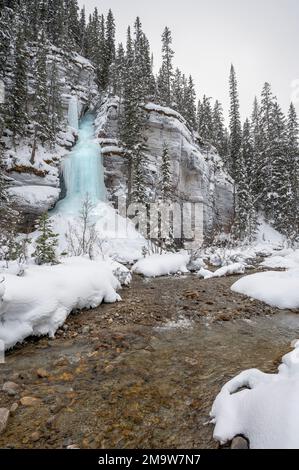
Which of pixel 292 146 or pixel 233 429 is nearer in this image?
pixel 233 429

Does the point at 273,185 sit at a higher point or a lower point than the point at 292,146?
lower

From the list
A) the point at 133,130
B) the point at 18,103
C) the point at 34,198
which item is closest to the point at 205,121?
the point at 133,130

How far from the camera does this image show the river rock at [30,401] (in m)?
3.70

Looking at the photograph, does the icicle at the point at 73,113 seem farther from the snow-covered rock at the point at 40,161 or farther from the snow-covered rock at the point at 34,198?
the snow-covered rock at the point at 34,198

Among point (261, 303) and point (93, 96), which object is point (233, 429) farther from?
point (93, 96)

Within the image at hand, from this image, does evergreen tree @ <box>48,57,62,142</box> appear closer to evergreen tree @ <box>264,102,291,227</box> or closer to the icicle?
the icicle

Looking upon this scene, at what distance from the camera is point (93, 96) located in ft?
138

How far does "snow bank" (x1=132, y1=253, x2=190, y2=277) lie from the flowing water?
10.8 metres

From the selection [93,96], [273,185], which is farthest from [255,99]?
[93,96]

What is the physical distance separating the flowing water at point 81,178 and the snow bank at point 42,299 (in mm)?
17986

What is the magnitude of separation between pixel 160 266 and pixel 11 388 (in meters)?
12.7

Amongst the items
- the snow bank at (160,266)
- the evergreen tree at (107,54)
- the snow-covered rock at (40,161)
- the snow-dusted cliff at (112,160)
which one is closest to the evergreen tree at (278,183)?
the snow-dusted cliff at (112,160)

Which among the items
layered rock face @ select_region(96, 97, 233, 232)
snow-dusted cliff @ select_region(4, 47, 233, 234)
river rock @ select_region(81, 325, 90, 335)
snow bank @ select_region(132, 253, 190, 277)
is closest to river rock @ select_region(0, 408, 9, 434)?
river rock @ select_region(81, 325, 90, 335)
